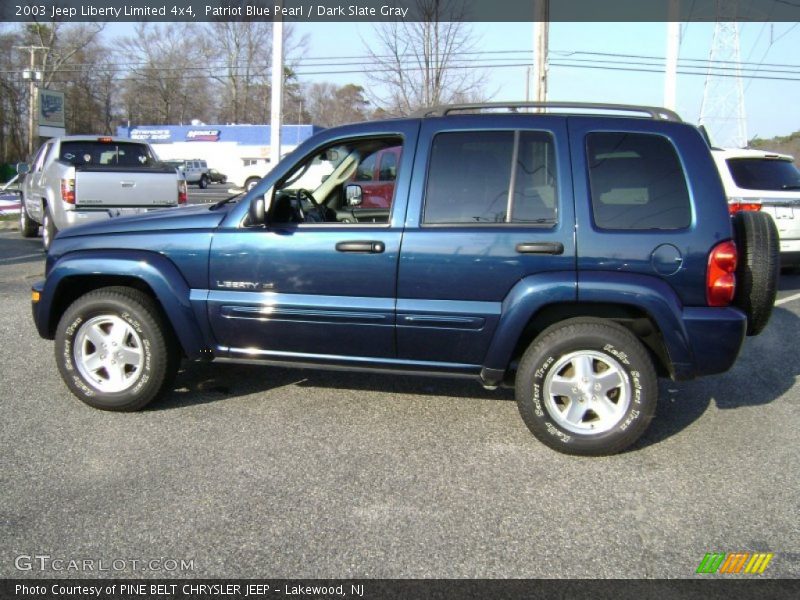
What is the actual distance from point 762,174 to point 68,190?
9.30 metres

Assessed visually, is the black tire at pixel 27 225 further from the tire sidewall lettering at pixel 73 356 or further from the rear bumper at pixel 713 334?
the rear bumper at pixel 713 334

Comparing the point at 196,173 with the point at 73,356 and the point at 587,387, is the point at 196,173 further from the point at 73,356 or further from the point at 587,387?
the point at 587,387

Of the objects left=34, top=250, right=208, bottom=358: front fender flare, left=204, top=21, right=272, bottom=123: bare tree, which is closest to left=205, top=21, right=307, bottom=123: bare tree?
left=204, top=21, right=272, bottom=123: bare tree

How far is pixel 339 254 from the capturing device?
4051mm

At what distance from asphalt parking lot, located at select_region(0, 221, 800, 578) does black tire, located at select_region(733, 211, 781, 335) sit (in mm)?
762

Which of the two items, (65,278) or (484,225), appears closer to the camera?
(484,225)

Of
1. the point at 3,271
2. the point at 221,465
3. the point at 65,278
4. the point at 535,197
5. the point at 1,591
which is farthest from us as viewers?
the point at 3,271

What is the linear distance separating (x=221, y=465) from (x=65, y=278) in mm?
1778

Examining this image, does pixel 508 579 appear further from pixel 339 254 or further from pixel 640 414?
pixel 339 254

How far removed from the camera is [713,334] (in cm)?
371

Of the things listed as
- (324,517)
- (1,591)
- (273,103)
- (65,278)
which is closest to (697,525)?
(324,517)

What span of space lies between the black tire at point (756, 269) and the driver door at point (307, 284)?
201 centimetres

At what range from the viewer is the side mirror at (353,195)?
501 cm

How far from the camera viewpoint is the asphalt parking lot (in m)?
2.89
